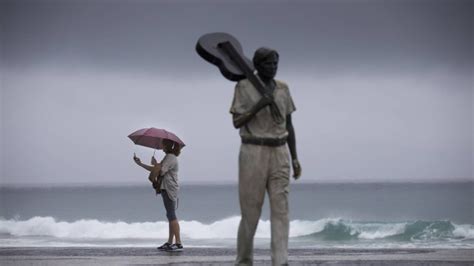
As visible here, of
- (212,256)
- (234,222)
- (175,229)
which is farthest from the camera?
(234,222)

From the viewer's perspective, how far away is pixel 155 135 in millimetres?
18062

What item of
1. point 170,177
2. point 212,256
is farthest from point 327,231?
point 212,256

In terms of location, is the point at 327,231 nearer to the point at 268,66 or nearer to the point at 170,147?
the point at 170,147

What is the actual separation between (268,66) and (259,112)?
470 mm

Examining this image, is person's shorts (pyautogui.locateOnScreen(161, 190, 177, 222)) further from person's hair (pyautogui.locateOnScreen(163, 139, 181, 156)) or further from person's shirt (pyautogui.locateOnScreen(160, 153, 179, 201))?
person's hair (pyautogui.locateOnScreen(163, 139, 181, 156))

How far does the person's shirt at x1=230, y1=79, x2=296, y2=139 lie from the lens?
11.4 meters

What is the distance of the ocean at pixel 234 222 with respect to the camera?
3553 centimetres

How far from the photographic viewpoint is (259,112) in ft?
37.5

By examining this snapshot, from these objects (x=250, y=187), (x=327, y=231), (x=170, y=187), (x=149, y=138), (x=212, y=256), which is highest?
(x=149, y=138)

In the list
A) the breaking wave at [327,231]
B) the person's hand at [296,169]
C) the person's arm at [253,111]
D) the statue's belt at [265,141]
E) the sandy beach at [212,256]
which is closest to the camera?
the person's arm at [253,111]

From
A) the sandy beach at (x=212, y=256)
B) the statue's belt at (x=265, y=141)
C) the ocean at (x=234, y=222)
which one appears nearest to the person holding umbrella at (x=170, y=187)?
the sandy beach at (x=212, y=256)

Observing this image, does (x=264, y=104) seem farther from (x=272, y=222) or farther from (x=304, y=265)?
(x=304, y=265)

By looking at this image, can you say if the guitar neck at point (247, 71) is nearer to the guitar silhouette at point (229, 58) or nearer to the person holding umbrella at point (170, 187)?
the guitar silhouette at point (229, 58)

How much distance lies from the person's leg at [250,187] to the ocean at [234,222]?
553 inches
